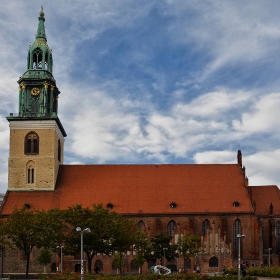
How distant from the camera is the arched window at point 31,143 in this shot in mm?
75188

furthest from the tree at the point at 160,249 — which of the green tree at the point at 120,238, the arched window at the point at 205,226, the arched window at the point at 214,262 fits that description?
the arched window at the point at 205,226

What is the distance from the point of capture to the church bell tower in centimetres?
7462

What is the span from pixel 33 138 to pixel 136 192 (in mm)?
17889

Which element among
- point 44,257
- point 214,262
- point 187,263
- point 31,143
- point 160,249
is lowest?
point 187,263

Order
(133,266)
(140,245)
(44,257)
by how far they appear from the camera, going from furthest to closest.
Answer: (133,266) → (44,257) → (140,245)

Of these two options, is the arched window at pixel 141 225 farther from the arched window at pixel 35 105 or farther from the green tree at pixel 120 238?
the arched window at pixel 35 105

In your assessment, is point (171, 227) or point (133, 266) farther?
point (171, 227)

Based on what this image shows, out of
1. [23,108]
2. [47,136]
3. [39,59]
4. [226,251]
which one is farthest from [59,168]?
[226,251]

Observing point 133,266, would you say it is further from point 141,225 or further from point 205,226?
point 205,226

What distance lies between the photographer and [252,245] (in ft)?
238

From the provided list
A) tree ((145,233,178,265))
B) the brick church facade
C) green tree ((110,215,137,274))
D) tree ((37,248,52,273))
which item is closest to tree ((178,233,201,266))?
tree ((145,233,178,265))

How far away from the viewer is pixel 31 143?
75.4 meters

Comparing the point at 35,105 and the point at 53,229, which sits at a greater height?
the point at 35,105

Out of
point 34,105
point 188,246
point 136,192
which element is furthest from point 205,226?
point 34,105
